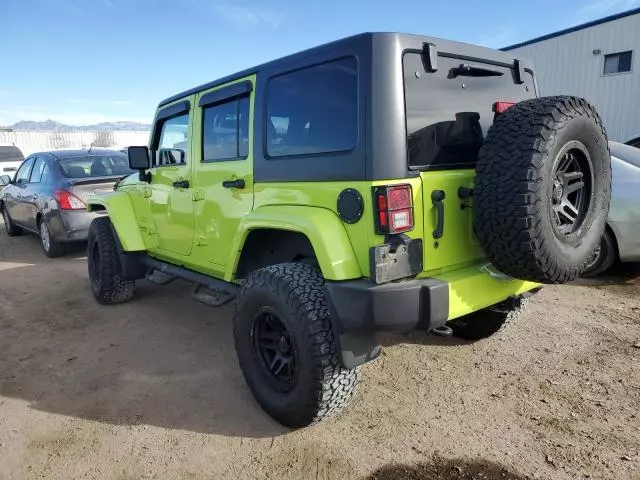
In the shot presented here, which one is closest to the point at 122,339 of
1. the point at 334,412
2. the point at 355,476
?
the point at 334,412

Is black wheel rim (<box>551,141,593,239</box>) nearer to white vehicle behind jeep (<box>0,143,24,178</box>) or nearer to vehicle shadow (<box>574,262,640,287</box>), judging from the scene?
vehicle shadow (<box>574,262,640,287</box>)

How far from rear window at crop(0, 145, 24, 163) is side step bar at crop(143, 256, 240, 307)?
555 inches

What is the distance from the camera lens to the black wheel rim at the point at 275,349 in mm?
2615

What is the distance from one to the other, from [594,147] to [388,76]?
1235 millimetres

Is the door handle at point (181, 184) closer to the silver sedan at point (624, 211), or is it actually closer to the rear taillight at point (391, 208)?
the rear taillight at point (391, 208)

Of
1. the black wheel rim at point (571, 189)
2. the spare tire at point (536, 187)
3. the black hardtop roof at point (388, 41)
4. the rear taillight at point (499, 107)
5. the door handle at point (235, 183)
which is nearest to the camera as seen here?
the spare tire at point (536, 187)

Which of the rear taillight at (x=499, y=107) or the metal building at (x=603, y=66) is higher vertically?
the metal building at (x=603, y=66)

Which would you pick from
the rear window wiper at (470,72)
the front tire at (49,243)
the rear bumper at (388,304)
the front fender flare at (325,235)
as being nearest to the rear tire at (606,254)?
the rear window wiper at (470,72)

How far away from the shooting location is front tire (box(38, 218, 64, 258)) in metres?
6.99

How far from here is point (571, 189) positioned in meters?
2.47

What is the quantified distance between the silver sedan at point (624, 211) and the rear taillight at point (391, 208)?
10.9ft

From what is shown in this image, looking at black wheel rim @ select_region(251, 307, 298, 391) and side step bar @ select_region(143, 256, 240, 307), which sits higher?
side step bar @ select_region(143, 256, 240, 307)

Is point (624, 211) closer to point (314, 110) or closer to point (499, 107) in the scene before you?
point (499, 107)

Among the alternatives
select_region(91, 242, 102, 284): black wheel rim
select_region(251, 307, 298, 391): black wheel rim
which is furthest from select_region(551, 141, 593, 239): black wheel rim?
select_region(91, 242, 102, 284): black wheel rim
